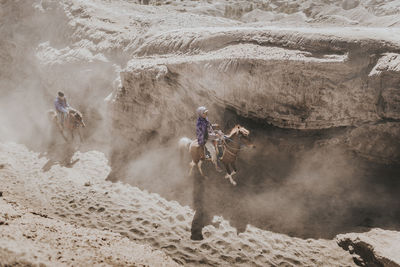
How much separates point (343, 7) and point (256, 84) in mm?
14345

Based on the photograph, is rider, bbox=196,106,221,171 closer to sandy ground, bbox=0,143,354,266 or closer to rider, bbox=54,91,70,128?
sandy ground, bbox=0,143,354,266

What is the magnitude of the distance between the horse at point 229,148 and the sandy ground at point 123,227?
129 cm

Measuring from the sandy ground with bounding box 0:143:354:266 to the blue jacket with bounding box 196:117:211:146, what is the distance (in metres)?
1.77

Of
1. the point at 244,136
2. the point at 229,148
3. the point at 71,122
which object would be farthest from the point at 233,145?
the point at 71,122

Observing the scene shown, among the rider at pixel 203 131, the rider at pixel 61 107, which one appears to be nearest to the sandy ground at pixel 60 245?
the rider at pixel 203 131

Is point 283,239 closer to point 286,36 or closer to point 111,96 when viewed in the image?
point 286,36

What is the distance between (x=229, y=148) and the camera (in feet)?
21.6

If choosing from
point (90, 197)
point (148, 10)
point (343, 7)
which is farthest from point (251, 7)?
point (90, 197)

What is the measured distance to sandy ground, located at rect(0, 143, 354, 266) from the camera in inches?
191

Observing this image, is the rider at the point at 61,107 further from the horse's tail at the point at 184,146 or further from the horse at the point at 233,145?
the horse at the point at 233,145

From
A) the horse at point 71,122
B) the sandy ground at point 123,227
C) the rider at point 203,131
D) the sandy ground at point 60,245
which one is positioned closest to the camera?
the sandy ground at point 60,245

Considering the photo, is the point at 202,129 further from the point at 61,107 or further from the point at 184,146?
the point at 61,107

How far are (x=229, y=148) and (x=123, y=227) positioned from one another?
3.14 metres

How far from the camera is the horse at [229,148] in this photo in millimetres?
6160
